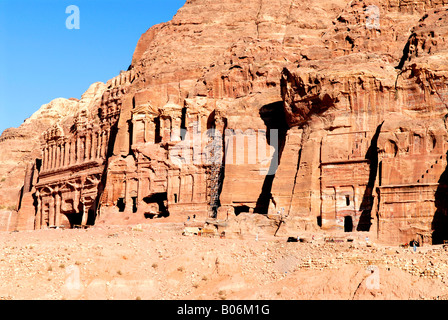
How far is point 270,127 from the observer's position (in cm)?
6388

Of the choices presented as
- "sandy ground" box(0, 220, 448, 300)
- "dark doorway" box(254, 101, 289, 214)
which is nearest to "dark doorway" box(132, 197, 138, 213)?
"dark doorway" box(254, 101, 289, 214)

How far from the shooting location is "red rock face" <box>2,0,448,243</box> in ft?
175

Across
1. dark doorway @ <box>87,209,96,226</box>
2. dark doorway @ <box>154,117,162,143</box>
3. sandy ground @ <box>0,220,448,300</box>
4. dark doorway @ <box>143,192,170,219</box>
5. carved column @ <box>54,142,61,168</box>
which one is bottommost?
sandy ground @ <box>0,220,448,300</box>

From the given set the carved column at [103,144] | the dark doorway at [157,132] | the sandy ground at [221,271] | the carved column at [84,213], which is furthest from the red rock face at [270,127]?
the sandy ground at [221,271]

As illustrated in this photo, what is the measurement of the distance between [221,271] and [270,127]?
20950 mm

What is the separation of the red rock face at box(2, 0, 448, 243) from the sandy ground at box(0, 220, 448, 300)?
694 cm

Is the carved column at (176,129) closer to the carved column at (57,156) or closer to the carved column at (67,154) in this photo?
the carved column at (67,154)

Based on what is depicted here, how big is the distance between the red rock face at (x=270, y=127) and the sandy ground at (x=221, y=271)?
694cm

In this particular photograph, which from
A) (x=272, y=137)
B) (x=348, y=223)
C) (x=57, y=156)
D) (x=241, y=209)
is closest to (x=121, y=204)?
(x=241, y=209)

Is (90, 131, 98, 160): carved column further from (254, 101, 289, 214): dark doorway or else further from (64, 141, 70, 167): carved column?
(254, 101, 289, 214): dark doorway

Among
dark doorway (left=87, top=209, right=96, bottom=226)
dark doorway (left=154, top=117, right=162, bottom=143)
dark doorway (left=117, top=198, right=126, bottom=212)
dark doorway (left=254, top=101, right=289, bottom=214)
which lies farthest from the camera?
dark doorway (left=87, top=209, right=96, bottom=226)
